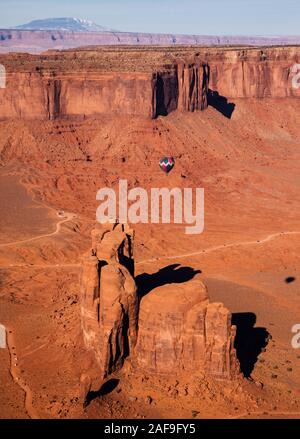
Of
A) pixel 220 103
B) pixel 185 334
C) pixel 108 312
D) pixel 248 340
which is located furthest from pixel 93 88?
pixel 185 334

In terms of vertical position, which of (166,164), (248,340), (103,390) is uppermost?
(166,164)

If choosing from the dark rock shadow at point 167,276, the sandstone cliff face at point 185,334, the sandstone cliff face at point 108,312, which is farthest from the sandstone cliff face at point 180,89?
the sandstone cliff face at point 185,334

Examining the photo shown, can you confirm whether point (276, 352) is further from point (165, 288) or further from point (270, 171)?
point (270, 171)

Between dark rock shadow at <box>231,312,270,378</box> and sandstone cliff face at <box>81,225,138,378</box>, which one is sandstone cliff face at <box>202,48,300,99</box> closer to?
dark rock shadow at <box>231,312,270,378</box>

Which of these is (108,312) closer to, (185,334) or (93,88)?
(185,334)

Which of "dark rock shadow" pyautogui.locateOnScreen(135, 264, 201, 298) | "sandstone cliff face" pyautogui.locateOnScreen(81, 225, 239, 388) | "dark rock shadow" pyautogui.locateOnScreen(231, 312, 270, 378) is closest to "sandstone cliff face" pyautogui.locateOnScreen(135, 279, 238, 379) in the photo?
"sandstone cliff face" pyautogui.locateOnScreen(81, 225, 239, 388)
